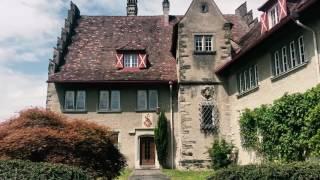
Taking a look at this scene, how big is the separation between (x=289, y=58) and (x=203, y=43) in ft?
29.6

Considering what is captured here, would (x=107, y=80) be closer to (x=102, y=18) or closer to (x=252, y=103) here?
(x=102, y=18)

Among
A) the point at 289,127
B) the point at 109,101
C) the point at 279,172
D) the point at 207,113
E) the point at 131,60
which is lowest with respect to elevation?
the point at 279,172

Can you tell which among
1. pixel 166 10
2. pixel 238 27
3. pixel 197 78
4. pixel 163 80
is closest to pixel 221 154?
pixel 197 78

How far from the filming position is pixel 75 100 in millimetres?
28641

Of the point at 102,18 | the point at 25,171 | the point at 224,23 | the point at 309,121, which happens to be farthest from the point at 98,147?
the point at 102,18

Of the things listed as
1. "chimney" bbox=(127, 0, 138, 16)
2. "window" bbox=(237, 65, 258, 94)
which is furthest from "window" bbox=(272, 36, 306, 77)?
"chimney" bbox=(127, 0, 138, 16)

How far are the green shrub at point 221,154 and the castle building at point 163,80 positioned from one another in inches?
21.5

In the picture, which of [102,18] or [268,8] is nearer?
[268,8]

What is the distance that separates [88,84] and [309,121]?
53.9 feet

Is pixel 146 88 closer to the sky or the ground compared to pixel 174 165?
closer to the sky

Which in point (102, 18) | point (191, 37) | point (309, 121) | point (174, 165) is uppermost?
point (102, 18)

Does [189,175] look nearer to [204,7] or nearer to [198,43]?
[198,43]

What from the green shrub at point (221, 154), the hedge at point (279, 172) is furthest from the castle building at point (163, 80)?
the hedge at point (279, 172)

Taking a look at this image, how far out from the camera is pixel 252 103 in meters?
22.7
